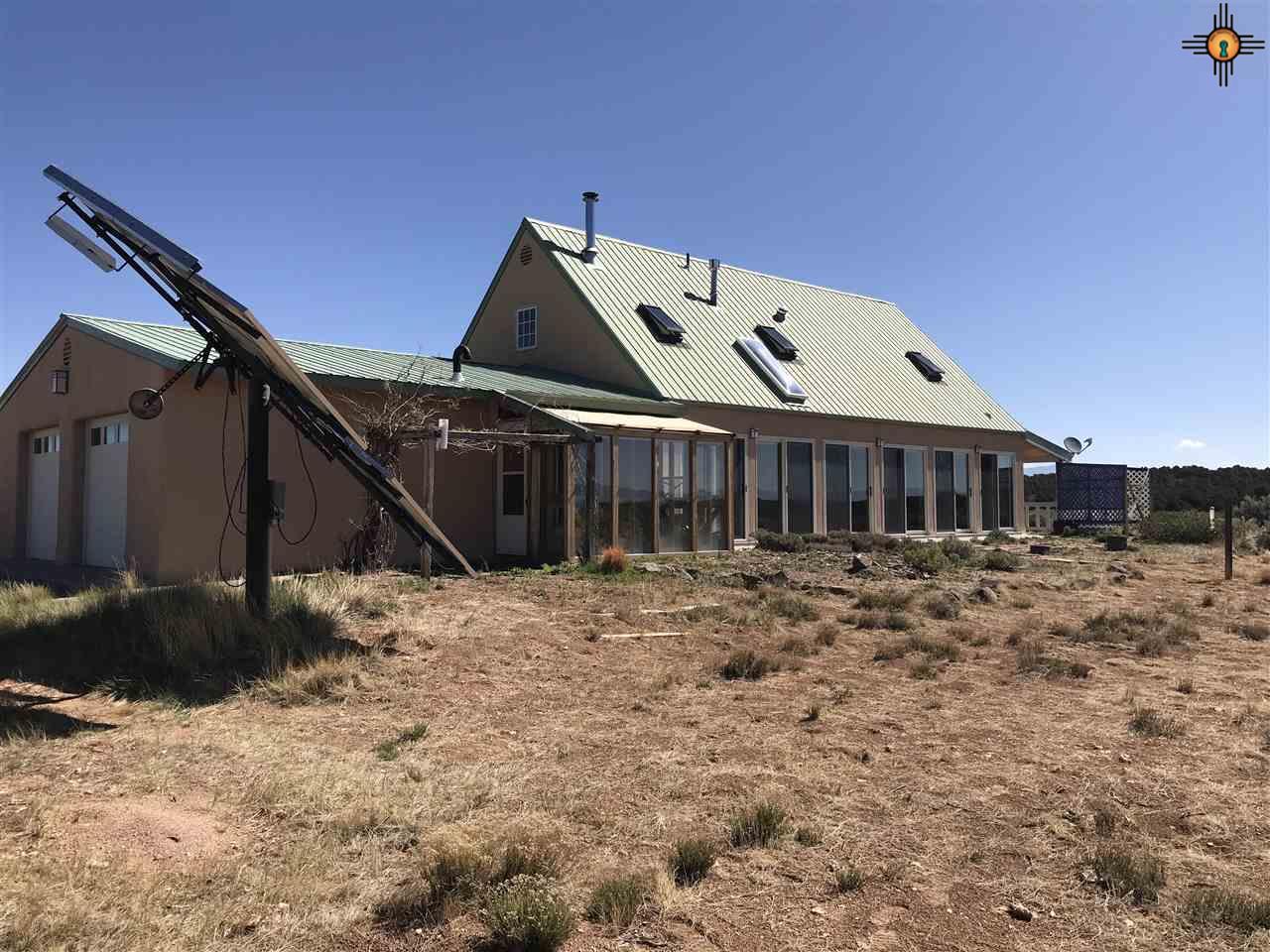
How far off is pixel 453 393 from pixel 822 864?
493 inches

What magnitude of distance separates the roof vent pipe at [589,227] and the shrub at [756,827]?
19.0 m

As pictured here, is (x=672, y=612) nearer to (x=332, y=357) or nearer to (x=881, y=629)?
(x=881, y=629)

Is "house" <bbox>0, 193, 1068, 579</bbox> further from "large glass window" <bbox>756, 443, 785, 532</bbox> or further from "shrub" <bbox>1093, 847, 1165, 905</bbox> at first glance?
"shrub" <bbox>1093, 847, 1165, 905</bbox>

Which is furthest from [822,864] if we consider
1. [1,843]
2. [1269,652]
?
[1269,652]

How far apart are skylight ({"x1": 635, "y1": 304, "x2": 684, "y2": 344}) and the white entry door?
5646 mm

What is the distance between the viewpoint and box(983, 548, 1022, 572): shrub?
1800 centimetres

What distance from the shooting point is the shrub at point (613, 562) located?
14.9m

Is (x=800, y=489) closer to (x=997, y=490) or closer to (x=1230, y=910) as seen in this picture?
(x=997, y=490)

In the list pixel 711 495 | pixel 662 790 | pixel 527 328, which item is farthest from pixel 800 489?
pixel 662 790

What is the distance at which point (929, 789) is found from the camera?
18.5ft

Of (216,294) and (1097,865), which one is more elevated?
(216,294)

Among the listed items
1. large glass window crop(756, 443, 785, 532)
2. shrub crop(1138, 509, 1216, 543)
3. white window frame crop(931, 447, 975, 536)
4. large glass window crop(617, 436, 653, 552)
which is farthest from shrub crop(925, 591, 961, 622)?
shrub crop(1138, 509, 1216, 543)

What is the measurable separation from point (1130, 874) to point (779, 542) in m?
15.5

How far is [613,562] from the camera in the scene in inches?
590
